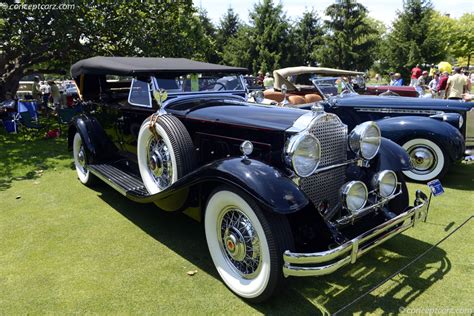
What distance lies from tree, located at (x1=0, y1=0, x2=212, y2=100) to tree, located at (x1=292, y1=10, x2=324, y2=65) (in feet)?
80.5

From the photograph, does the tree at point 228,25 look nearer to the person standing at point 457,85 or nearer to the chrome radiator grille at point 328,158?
the person standing at point 457,85

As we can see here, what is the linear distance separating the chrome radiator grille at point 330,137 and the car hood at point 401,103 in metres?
3.55

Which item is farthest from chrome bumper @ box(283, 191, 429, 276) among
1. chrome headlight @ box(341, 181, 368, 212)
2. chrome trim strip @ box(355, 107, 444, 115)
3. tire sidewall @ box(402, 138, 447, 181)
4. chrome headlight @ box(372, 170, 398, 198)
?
chrome trim strip @ box(355, 107, 444, 115)

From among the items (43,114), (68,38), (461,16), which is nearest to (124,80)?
(68,38)

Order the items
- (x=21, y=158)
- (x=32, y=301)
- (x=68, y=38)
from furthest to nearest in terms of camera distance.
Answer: (x=68, y=38) → (x=21, y=158) → (x=32, y=301)

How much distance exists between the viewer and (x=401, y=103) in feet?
20.7

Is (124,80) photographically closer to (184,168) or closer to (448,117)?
(184,168)

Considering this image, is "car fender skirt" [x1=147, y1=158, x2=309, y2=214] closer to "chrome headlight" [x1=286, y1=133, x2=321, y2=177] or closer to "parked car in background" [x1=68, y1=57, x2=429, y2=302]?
"parked car in background" [x1=68, y1=57, x2=429, y2=302]

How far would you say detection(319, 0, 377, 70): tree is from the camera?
31.5 m

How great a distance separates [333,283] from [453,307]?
2.85 feet

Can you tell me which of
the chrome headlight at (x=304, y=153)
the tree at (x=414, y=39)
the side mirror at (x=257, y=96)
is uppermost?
the tree at (x=414, y=39)

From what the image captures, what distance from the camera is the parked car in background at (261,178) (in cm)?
254

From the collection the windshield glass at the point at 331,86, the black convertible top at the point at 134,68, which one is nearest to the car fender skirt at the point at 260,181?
the black convertible top at the point at 134,68

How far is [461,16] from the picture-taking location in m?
43.6
